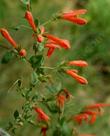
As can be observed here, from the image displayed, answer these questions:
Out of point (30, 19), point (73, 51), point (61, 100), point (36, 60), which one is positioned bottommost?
point (73, 51)

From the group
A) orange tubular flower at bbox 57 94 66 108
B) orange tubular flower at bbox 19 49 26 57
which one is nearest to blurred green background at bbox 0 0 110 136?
orange tubular flower at bbox 57 94 66 108

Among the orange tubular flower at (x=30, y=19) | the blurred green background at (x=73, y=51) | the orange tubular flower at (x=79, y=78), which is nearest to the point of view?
the orange tubular flower at (x=30, y=19)

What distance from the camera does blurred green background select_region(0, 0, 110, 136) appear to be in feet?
18.9

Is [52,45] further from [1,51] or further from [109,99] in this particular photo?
[109,99]

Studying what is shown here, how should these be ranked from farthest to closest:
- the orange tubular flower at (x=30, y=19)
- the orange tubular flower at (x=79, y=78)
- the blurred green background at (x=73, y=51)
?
the blurred green background at (x=73, y=51) < the orange tubular flower at (x=79, y=78) < the orange tubular flower at (x=30, y=19)

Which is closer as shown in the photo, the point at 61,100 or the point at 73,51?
the point at 61,100

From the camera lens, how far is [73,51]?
6355 mm

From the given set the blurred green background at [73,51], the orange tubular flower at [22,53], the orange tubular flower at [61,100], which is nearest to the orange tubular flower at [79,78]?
the orange tubular flower at [61,100]

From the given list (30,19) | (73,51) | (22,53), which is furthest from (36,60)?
(73,51)

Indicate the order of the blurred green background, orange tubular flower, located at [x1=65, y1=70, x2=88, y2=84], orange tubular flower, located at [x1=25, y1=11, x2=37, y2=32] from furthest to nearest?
the blurred green background
orange tubular flower, located at [x1=65, y1=70, x2=88, y2=84]
orange tubular flower, located at [x1=25, y1=11, x2=37, y2=32]

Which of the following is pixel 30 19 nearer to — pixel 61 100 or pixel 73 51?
pixel 61 100

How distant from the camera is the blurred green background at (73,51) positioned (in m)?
5.76

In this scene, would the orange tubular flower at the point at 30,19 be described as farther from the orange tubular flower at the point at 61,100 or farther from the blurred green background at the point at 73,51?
the blurred green background at the point at 73,51

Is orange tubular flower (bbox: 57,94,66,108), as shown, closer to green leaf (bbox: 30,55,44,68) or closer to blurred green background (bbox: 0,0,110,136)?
green leaf (bbox: 30,55,44,68)
